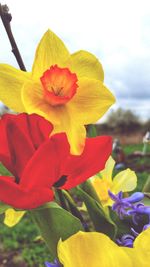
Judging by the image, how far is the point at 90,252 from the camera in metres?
0.35

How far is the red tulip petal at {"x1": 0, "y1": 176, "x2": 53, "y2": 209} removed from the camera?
1.25ft

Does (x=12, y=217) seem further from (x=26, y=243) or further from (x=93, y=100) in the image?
(x=26, y=243)

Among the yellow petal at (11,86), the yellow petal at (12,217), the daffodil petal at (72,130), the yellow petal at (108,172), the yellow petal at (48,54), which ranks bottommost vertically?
the yellow petal at (12,217)

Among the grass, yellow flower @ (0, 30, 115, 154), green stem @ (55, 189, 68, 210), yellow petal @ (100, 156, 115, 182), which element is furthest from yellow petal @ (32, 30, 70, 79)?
the grass

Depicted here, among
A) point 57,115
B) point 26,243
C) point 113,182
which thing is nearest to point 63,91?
point 57,115

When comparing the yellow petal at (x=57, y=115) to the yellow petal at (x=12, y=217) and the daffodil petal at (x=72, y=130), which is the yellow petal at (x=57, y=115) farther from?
the yellow petal at (x=12, y=217)

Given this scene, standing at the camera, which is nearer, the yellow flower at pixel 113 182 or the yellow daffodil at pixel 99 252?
the yellow daffodil at pixel 99 252

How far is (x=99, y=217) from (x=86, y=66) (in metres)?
0.15

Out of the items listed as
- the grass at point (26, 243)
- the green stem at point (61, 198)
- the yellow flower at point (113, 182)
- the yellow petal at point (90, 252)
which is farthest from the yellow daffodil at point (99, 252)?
the grass at point (26, 243)

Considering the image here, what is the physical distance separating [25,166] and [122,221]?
0.15 metres

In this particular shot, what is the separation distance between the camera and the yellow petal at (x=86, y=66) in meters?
0.41

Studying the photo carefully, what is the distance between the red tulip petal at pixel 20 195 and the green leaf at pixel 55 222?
0.06ft

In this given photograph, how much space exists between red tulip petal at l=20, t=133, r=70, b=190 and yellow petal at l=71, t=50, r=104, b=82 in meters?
0.06

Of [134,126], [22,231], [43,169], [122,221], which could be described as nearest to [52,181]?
[43,169]
